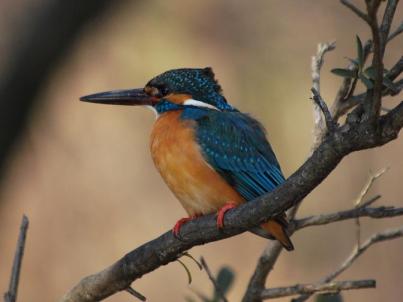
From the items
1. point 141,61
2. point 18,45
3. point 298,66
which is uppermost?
point 141,61

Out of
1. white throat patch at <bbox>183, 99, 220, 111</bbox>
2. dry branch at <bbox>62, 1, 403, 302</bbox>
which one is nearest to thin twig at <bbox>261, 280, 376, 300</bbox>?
dry branch at <bbox>62, 1, 403, 302</bbox>

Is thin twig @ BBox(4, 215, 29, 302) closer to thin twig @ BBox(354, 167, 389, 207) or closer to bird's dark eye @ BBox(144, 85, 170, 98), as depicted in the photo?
thin twig @ BBox(354, 167, 389, 207)

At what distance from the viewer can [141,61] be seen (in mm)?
6258

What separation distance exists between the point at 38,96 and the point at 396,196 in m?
3.44

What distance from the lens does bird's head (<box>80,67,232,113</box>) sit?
3.48 m

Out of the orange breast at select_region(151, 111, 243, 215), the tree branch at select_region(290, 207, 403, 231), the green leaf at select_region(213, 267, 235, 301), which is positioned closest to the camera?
the tree branch at select_region(290, 207, 403, 231)

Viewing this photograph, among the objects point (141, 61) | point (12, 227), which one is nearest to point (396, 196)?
point (141, 61)

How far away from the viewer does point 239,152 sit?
323cm

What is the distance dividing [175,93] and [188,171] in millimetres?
460

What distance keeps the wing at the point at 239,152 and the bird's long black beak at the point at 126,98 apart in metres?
0.25

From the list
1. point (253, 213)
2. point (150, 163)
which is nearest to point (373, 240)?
point (253, 213)

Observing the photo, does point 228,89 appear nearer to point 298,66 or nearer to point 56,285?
point 298,66

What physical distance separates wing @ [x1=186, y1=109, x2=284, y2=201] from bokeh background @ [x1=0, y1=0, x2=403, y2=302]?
2.02m

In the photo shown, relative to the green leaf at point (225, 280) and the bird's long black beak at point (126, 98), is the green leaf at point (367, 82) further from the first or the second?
the bird's long black beak at point (126, 98)
